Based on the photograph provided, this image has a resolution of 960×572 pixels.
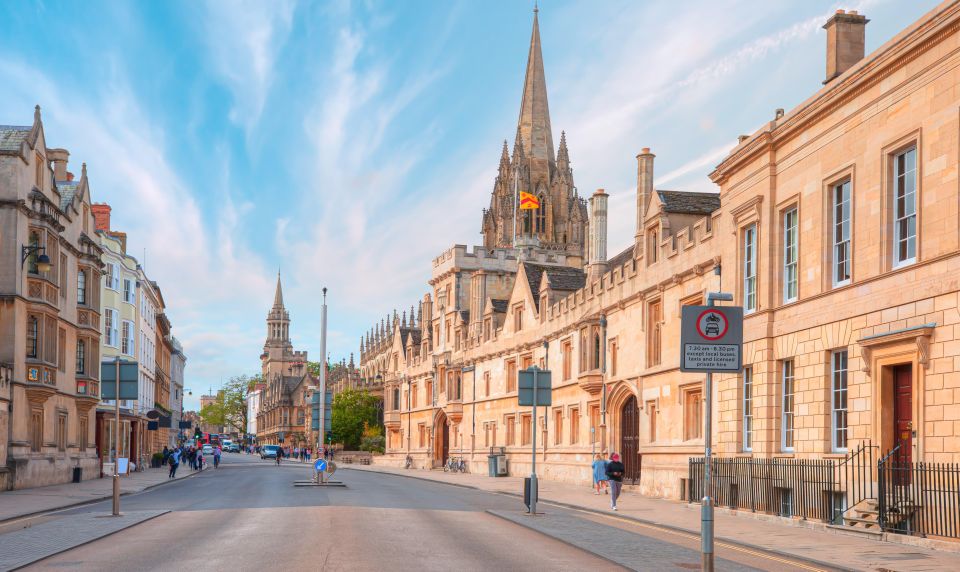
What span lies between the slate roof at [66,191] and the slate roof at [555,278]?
21201 mm

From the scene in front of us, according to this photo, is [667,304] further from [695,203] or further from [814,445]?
[814,445]

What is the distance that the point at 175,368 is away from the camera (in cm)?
10375

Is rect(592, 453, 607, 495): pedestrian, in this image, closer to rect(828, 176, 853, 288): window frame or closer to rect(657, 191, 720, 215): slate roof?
rect(657, 191, 720, 215): slate roof

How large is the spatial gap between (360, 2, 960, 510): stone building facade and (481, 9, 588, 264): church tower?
61777mm

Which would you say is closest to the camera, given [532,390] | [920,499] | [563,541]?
[563,541]

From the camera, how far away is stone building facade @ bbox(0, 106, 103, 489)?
116ft

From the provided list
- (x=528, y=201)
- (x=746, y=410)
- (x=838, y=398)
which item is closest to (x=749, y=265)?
(x=746, y=410)

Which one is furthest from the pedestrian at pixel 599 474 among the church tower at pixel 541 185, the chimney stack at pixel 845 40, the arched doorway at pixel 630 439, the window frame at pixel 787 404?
the church tower at pixel 541 185

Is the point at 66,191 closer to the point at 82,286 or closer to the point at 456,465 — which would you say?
the point at 82,286

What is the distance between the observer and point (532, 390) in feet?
77.0

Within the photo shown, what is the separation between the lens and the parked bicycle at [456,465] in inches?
2437

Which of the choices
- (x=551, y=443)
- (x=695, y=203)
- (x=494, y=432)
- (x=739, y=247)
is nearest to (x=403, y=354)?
(x=494, y=432)

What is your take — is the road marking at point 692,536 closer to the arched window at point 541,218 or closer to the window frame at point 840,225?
the window frame at point 840,225

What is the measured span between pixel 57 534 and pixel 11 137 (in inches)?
903
